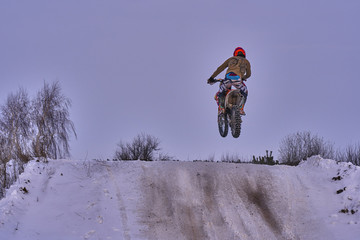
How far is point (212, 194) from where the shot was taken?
10.5 m

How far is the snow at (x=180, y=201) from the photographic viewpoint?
8930mm

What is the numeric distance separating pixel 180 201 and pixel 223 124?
4501 mm

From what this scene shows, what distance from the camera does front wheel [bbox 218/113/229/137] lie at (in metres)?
13.2

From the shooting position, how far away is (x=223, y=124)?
45.3 feet

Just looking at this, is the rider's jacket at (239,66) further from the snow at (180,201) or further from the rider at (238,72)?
the snow at (180,201)

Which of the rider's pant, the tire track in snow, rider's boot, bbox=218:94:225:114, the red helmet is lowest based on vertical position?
the tire track in snow

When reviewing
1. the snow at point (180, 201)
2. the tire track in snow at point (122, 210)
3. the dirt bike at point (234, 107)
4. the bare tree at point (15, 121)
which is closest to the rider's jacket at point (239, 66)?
the dirt bike at point (234, 107)

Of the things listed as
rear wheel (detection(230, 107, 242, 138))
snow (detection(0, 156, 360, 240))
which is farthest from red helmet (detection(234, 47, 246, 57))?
snow (detection(0, 156, 360, 240))

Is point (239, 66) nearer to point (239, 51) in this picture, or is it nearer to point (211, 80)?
point (239, 51)

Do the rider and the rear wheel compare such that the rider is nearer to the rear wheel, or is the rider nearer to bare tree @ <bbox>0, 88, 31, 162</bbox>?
the rear wheel

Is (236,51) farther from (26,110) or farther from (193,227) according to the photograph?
(26,110)

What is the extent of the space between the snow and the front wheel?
1.51m

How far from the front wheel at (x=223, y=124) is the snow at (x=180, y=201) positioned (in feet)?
4.95

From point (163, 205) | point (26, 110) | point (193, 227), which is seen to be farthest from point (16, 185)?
point (26, 110)
